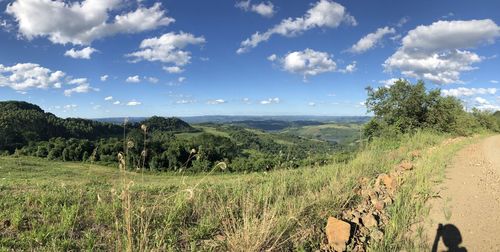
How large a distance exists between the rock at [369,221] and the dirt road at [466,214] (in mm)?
772

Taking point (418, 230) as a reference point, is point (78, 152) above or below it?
below

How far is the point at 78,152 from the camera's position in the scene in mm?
47344

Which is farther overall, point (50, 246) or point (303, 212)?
point (303, 212)

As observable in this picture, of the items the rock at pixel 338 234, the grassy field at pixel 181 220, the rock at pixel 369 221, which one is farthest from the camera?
the rock at pixel 369 221

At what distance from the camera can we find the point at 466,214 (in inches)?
260

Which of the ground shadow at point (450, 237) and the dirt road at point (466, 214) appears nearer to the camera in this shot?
the ground shadow at point (450, 237)

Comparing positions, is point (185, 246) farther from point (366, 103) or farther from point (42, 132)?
point (42, 132)

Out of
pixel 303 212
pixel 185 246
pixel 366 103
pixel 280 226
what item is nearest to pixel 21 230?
pixel 185 246

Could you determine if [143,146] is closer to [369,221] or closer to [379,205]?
[379,205]

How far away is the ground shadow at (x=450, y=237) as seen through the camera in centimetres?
520

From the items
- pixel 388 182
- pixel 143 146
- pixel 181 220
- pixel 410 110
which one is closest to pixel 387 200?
pixel 388 182

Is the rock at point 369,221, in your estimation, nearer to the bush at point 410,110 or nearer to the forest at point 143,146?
the forest at point 143,146

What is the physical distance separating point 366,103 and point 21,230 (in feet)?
112

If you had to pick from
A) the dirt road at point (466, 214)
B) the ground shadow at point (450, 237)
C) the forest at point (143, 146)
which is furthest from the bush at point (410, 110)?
the ground shadow at point (450, 237)
